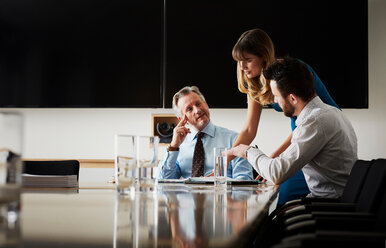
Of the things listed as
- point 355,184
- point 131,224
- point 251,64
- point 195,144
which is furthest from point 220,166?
point 131,224

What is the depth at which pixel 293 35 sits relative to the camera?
4621mm

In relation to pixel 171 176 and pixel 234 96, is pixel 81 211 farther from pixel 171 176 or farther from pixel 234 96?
pixel 234 96

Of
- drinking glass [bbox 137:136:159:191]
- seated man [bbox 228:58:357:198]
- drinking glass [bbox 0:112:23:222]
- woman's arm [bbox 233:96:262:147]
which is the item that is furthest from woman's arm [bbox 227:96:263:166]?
drinking glass [bbox 0:112:23:222]

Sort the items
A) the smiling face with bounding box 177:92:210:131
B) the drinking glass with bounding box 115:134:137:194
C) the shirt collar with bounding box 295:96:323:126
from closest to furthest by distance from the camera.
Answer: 1. the drinking glass with bounding box 115:134:137:194
2. the shirt collar with bounding box 295:96:323:126
3. the smiling face with bounding box 177:92:210:131

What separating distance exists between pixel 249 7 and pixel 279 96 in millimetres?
2247

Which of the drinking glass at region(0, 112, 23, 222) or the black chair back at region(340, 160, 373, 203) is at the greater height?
the drinking glass at region(0, 112, 23, 222)

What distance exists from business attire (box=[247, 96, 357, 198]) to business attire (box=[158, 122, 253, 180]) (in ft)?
2.59

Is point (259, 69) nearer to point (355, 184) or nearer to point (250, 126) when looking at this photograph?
point (250, 126)

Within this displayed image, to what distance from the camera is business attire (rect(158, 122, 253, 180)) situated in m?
3.32

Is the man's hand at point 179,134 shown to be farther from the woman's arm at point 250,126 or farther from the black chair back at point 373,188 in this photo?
the black chair back at point 373,188

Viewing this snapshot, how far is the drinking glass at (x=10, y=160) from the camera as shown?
0.83 m

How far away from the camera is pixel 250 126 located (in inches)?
132

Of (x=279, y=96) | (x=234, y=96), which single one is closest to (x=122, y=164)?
(x=279, y=96)

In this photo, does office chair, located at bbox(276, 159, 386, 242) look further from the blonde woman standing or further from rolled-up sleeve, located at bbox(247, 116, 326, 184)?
the blonde woman standing
